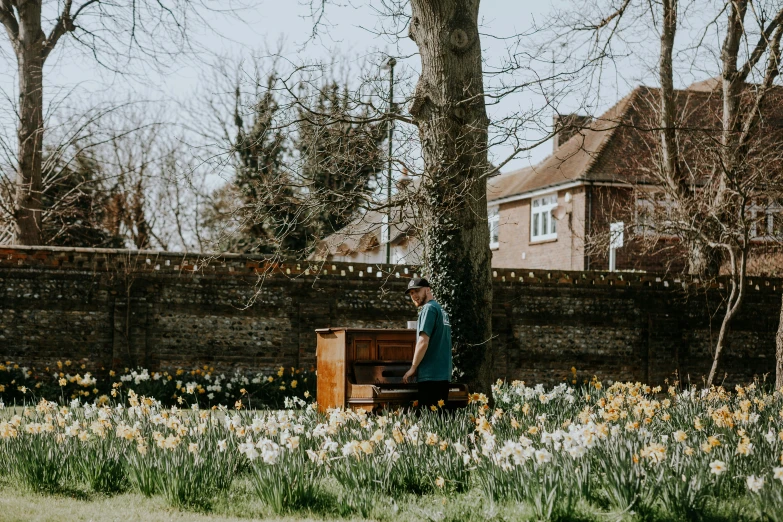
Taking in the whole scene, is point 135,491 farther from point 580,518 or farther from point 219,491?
point 580,518

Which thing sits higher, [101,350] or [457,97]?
[457,97]

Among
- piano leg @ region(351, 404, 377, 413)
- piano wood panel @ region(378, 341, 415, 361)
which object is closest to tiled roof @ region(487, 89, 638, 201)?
piano wood panel @ region(378, 341, 415, 361)

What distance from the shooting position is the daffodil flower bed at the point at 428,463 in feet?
20.0

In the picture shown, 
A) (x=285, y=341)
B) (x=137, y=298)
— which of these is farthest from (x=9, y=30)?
(x=285, y=341)

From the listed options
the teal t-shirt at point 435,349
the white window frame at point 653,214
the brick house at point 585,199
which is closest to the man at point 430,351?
the teal t-shirt at point 435,349

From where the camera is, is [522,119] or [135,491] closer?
[135,491]

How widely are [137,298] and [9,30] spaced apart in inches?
259

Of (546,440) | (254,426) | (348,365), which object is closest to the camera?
(546,440)

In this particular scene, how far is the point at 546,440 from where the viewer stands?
23.4 feet

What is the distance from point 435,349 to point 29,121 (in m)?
12.4

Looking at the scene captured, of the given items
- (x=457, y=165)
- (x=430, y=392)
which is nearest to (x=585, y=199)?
(x=457, y=165)

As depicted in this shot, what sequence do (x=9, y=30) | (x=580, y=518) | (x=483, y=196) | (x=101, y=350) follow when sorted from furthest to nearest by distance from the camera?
(x=9, y=30), (x=101, y=350), (x=483, y=196), (x=580, y=518)

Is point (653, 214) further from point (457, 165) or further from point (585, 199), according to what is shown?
point (457, 165)

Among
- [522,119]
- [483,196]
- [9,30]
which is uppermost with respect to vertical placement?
[9,30]
